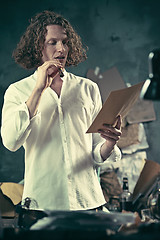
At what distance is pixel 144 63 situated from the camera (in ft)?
8.39

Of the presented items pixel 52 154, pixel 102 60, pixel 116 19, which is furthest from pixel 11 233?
pixel 116 19

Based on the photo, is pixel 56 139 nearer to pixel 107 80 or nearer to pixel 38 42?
pixel 38 42

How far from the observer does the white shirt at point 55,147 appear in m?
1.48

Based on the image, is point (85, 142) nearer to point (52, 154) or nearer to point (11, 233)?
point (52, 154)

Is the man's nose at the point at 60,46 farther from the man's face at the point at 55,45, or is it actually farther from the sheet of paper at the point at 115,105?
the sheet of paper at the point at 115,105

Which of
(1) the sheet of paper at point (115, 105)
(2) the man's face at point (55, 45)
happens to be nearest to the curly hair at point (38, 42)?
(2) the man's face at point (55, 45)

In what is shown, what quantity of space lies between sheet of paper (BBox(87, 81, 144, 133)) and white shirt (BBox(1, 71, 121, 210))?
9.6 inches

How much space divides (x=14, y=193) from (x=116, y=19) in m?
1.39

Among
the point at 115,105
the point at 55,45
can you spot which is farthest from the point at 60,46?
the point at 115,105

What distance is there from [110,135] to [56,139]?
9.6 inches

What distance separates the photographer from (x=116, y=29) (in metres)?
2.56

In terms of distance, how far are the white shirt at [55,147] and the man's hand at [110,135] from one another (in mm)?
40

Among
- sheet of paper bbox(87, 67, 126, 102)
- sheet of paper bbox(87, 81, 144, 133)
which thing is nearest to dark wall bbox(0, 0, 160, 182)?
sheet of paper bbox(87, 67, 126, 102)

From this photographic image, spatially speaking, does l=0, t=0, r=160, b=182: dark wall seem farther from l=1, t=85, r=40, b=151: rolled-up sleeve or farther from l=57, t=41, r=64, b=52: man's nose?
l=1, t=85, r=40, b=151: rolled-up sleeve
